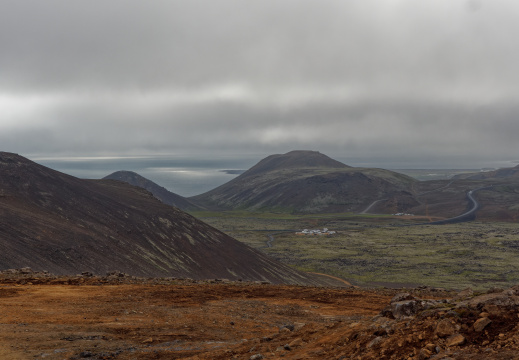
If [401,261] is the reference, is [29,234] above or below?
above

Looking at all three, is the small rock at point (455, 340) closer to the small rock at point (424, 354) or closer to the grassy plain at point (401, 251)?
the small rock at point (424, 354)

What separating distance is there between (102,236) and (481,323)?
49184 mm

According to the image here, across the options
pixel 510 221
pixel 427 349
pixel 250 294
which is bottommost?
pixel 510 221

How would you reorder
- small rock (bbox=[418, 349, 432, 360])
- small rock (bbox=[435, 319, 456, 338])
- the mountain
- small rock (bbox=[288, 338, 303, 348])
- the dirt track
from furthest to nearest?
the mountain → the dirt track → small rock (bbox=[288, 338, 303, 348]) → small rock (bbox=[435, 319, 456, 338]) → small rock (bbox=[418, 349, 432, 360])

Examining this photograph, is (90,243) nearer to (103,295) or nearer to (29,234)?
(29,234)

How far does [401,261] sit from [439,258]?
10.8 metres

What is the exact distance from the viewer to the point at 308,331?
14688mm

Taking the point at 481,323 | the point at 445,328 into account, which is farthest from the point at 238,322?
the point at 481,323

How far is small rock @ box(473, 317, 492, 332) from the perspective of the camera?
10.3m

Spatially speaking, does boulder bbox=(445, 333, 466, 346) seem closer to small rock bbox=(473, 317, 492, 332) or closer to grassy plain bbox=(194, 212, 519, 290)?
small rock bbox=(473, 317, 492, 332)

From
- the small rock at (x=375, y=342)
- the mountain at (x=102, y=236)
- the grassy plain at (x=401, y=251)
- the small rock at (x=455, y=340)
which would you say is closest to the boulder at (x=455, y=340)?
the small rock at (x=455, y=340)

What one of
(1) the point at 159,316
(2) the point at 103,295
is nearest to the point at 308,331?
(1) the point at 159,316

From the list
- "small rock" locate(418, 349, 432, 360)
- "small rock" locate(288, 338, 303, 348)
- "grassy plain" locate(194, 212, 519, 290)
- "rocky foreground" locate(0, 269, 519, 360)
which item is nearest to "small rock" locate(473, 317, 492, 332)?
"rocky foreground" locate(0, 269, 519, 360)

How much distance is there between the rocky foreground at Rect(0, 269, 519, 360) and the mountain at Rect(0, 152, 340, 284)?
45.4ft
